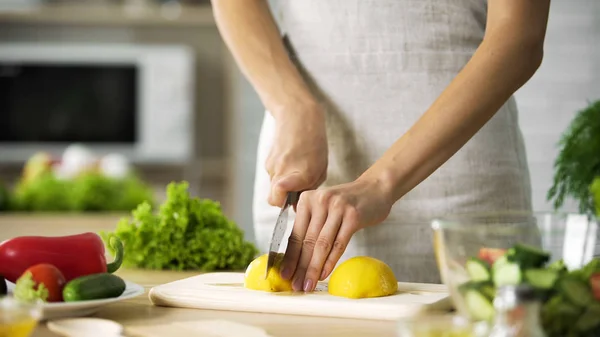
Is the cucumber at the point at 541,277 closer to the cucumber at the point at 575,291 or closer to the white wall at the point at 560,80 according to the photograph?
the cucumber at the point at 575,291

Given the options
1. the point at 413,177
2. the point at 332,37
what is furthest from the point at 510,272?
the point at 332,37

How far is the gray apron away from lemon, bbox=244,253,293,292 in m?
0.42

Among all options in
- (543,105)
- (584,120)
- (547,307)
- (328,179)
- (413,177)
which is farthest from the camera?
(543,105)

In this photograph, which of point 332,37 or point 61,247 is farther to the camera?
point 332,37

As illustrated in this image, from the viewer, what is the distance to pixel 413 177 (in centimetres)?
122

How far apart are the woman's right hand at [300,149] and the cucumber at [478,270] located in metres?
0.54

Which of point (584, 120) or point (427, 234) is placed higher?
point (584, 120)

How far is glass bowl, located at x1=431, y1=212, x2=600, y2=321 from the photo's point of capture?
74 centimetres

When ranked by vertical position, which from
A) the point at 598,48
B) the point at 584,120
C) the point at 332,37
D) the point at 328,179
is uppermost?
the point at 598,48

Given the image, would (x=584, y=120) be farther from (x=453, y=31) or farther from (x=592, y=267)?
(x=592, y=267)

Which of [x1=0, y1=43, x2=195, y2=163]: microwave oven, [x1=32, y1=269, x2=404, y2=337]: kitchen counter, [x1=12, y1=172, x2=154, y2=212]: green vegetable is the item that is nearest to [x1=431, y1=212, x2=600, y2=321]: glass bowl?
[x1=32, y1=269, x2=404, y2=337]: kitchen counter

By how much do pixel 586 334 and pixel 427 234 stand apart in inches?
31.1

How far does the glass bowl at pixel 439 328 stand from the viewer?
2.06 feet

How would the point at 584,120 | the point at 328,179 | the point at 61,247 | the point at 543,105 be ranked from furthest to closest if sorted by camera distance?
the point at 543,105, the point at 328,179, the point at 584,120, the point at 61,247
